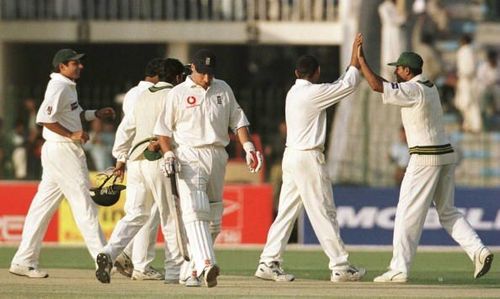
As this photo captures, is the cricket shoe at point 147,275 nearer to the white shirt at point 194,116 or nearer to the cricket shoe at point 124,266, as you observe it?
the cricket shoe at point 124,266

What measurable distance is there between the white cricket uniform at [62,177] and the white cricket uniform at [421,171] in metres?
3.11

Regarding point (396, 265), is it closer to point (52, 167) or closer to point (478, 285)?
point (478, 285)

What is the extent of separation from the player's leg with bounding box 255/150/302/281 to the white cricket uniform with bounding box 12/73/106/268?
1.71 metres

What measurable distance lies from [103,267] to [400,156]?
11.4 meters

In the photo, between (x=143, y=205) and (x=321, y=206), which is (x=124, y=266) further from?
(x=321, y=206)

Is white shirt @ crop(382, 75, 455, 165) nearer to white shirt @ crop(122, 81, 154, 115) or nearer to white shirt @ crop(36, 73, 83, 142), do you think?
white shirt @ crop(122, 81, 154, 115)

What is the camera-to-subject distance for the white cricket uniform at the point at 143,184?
16.3 m

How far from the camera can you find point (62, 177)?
1755 cm

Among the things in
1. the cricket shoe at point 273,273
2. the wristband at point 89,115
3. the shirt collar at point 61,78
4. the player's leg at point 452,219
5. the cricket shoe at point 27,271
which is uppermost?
the shirt collar at point 61,78

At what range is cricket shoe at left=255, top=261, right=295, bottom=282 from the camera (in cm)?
1705

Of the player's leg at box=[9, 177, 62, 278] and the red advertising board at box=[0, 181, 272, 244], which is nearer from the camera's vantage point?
the player's leg at box=[9, 177, 62, 278]

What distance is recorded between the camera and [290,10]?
33.1 m

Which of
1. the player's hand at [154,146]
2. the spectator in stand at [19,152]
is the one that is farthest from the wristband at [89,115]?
the spectator in stand at [19,152]

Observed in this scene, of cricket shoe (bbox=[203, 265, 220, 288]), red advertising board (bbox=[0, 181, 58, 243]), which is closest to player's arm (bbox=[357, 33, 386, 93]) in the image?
cricket shoe (bbox=[203, 265, 220, 288])
